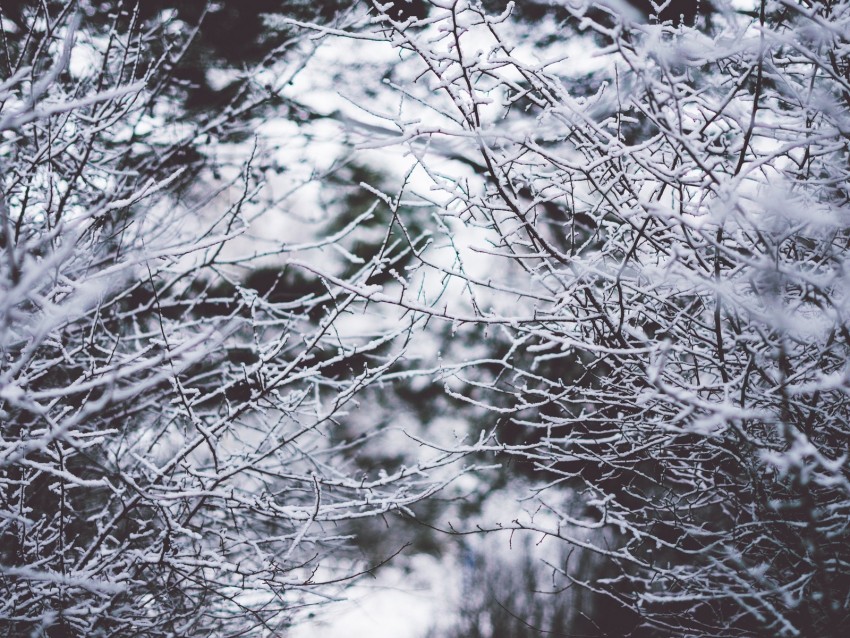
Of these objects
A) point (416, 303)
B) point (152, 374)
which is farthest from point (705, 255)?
point (152, 374)

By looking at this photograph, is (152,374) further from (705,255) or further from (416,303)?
(705,255)

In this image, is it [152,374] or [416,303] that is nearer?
[416,303]

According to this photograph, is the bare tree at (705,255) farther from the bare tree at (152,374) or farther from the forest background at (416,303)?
the bare tree at (152,374)

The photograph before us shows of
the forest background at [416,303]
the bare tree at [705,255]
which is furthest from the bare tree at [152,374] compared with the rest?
the bare tree at [705,255]

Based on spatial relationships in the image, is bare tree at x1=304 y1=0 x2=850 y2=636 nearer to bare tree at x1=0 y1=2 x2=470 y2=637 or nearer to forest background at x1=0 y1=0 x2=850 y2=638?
forest background at x1=0 y1=0 x2=850 y2=638

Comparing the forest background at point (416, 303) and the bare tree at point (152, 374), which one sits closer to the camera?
the forest background at point (416, 303)

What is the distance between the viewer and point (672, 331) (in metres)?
2.51

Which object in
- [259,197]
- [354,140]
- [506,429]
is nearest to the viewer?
[259,197]

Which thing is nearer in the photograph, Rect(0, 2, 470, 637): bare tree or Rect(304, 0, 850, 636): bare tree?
Rect(304, 0, 850, 636): bare tree

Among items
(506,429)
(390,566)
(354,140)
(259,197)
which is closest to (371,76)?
(354,140)

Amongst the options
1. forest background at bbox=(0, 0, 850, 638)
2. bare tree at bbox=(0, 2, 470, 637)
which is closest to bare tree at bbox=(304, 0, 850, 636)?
forest background at bbox=(0, 0, 850, 638)

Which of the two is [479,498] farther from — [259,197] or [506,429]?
[259,197]

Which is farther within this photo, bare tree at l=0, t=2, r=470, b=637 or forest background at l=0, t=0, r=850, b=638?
bare tree at l=0, t=2, r=470, b=637

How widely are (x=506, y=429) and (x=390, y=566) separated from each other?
3344 millimetres
